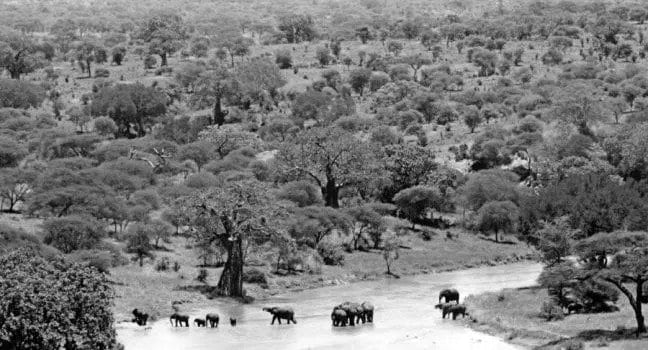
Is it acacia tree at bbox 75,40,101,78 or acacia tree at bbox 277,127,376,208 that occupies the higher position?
acacia tree at bbox 75,40,101,78

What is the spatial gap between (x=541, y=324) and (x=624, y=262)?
789 cm

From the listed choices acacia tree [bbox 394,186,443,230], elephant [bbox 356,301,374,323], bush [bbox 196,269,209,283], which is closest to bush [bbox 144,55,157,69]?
acacia tree [bbox 394,186,443,230]

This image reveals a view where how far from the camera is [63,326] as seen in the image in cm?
4019

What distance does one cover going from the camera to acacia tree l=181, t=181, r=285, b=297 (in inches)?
2566

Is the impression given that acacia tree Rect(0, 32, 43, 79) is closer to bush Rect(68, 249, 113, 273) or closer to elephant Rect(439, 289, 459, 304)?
bush Rect(68, 249, 113, 273)

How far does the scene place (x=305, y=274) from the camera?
74125mm

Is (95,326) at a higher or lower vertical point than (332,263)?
higher

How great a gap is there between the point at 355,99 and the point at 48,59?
53.9m

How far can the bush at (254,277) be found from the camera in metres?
70.3

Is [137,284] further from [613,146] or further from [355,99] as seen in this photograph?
[355,99]

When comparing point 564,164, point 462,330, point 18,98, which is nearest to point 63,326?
point 462,330

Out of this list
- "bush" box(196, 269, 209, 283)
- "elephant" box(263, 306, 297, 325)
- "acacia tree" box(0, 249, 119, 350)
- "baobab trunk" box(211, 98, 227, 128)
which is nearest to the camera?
"acacia tree" box(0, 249, 119, 350)

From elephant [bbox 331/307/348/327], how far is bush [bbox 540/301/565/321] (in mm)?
9791

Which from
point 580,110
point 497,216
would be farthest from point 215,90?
point 497,216
